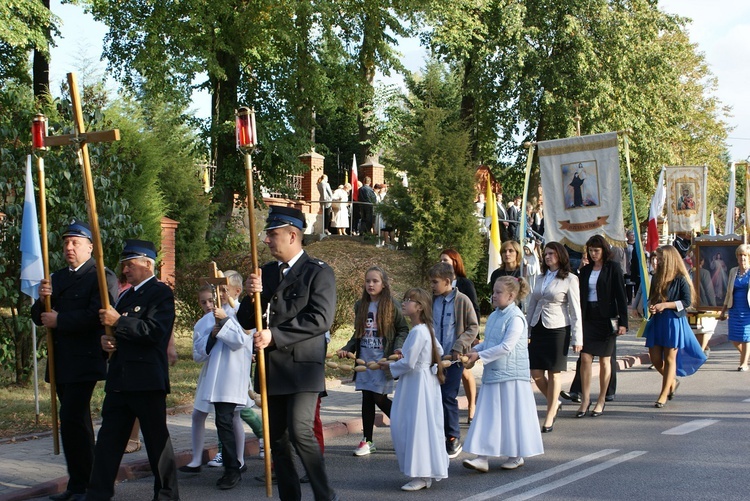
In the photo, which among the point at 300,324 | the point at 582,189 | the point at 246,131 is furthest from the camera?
the point at 582,189

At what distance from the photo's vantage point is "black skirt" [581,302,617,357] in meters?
A: 10.1

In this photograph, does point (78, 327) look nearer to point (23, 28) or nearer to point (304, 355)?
point (304, 355)

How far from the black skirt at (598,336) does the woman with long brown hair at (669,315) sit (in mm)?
751

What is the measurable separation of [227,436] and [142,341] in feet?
4.72

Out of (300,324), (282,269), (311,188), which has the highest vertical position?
(311,188)

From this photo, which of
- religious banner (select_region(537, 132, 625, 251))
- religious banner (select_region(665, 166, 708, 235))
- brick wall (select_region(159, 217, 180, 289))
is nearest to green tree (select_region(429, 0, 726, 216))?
religious banner (select_region(665, 166, 708, 235))

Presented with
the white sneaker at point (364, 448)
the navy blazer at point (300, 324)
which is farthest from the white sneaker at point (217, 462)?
the navy blazer at point (300, 324)

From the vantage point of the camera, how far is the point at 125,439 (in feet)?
20.3

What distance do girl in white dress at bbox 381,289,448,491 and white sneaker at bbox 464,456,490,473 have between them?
1.32 ft

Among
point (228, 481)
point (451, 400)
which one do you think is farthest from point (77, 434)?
point (451, 400)

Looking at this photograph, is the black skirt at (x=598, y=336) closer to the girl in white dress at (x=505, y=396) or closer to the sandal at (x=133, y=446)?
the girl in white dress at (x=505, y=396)

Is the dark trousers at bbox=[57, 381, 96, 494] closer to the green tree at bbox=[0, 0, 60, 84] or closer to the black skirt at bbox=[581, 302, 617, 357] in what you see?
the black skirt at bbox=[581, 302, 617, 357]

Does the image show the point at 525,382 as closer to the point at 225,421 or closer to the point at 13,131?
the point at 225,421

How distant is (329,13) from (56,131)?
12612mm
